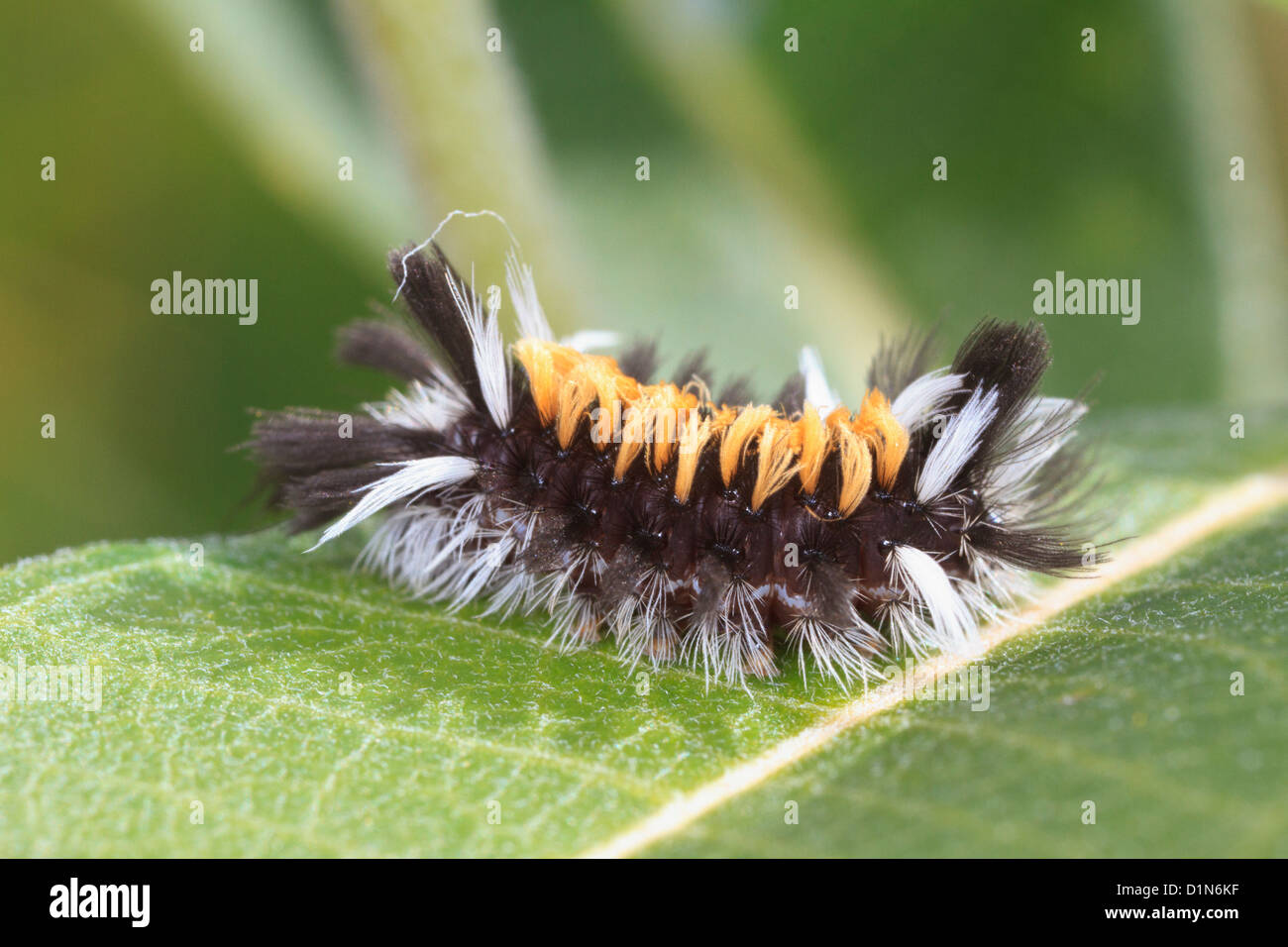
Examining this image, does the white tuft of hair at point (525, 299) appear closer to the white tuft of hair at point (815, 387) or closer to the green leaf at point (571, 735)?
the white tuft of hair at point (815, 387)

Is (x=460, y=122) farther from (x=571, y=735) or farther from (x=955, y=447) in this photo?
(x=571, y=735)

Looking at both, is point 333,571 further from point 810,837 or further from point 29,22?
point 29,22

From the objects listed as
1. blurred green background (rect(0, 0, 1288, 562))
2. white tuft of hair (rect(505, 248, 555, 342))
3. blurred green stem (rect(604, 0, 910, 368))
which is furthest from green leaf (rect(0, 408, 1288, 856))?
blurred green stem (rect(604, 0, 910, 368))

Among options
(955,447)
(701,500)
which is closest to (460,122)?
(701,500)

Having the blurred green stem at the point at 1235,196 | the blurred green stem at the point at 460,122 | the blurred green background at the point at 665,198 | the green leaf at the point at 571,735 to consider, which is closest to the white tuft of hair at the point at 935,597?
the green leaf at the point at 571,735

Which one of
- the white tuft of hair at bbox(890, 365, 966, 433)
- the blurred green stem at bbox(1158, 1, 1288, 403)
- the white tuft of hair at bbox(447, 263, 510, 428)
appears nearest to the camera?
the white tuft of hair at bbox(890, 365, 966, 433)

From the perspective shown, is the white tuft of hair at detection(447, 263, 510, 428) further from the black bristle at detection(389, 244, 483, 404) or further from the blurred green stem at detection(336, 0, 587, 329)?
the blurred green stem at detection(336, 0, 587, 329)
